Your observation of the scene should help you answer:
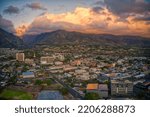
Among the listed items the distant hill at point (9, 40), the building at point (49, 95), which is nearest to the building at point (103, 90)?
the building at point (49, 95)

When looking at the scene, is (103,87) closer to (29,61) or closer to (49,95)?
(49,95)

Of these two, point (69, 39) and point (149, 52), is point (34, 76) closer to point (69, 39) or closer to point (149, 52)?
point (69, 39)

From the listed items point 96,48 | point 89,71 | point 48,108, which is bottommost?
point 48,108

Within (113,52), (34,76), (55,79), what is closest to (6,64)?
(34,76)

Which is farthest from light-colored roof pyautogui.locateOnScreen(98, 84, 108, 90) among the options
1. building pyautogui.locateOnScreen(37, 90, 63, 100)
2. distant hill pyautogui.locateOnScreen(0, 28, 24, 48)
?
distant hill pyautogui.locateOnScreen(0, 28, 24, 48)

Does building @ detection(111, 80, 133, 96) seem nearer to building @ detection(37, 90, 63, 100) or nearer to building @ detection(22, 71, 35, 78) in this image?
building @ detection(37, 90, 63, 100)
